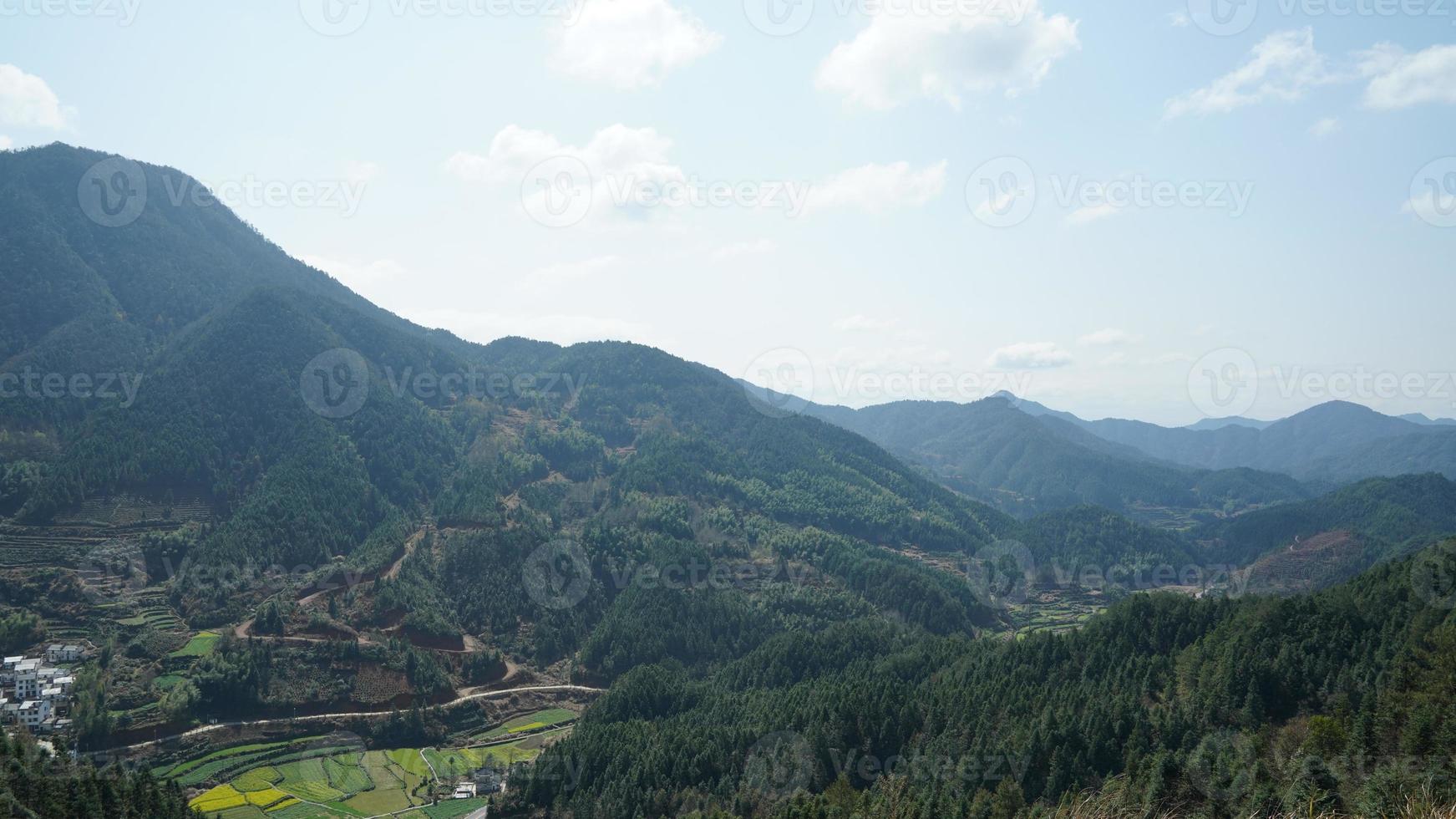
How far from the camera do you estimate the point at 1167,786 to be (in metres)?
53.4

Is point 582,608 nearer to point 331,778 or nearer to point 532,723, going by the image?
point 532,723

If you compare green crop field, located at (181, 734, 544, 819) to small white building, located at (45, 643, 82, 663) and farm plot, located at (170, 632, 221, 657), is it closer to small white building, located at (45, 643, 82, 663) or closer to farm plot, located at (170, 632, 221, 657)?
farm plot, located at (170, 632, 221, 657)

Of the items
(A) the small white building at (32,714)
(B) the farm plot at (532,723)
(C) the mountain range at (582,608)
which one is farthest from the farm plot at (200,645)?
(B) the farm plot at (532,723)

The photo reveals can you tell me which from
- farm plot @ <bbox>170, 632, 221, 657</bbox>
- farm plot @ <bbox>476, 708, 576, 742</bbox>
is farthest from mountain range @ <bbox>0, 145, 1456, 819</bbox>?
farm plot @ <bbox>476, 708, 576, 742</bbox>

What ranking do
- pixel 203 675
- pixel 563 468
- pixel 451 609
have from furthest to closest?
pixel 563 468, pixel 451 609, pixel 203 675

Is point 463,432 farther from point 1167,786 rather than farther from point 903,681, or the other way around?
point 1167,786

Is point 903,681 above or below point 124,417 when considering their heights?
below

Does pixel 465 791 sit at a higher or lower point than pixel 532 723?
higher

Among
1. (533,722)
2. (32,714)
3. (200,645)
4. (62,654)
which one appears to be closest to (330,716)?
(200,645)

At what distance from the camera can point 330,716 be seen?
95.6 metres

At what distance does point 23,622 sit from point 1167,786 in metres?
118

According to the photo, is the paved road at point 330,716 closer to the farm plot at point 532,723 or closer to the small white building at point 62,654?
the farm plot at point 532,723

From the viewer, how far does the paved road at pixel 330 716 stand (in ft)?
276

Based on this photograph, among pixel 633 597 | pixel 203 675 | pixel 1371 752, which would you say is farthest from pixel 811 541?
pixel 1371 752
